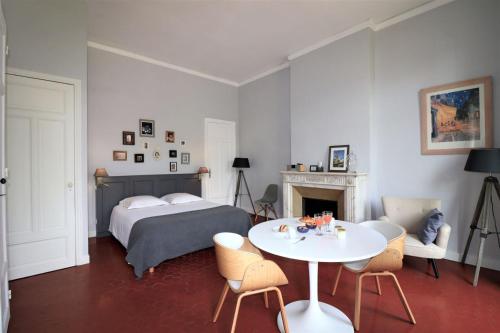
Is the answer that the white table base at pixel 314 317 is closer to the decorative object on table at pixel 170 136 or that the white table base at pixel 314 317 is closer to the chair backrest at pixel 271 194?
the chair backrest at pixel 271 194

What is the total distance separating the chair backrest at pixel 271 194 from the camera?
5.03 m

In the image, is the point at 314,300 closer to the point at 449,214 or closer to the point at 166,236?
the point at 166,236

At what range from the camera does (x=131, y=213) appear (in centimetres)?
351

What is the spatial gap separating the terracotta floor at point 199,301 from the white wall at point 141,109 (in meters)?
1.90

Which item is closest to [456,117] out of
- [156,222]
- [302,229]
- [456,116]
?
[456,116]

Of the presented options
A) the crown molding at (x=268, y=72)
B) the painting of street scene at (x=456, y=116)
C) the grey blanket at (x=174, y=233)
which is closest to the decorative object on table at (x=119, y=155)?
the grey blanket at (x=174, y=233)

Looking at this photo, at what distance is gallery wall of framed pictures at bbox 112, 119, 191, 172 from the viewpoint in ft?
14.7

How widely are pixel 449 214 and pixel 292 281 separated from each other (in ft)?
7.28

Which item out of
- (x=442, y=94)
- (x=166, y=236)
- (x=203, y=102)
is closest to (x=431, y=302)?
(x=442, y=94)

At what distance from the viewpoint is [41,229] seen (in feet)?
9.26

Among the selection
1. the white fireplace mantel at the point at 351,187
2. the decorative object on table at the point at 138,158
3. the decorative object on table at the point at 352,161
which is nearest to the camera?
the white fireplace mantel at the point at 351,187

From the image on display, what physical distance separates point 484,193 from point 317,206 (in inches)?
87.2

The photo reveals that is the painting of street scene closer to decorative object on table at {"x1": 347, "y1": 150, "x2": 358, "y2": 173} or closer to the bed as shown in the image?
decorative object on table at {"x1": 347, "y1": 150, "x2": 358, "y2": 173}

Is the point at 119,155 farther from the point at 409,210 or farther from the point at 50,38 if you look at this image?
the point at 409,210
